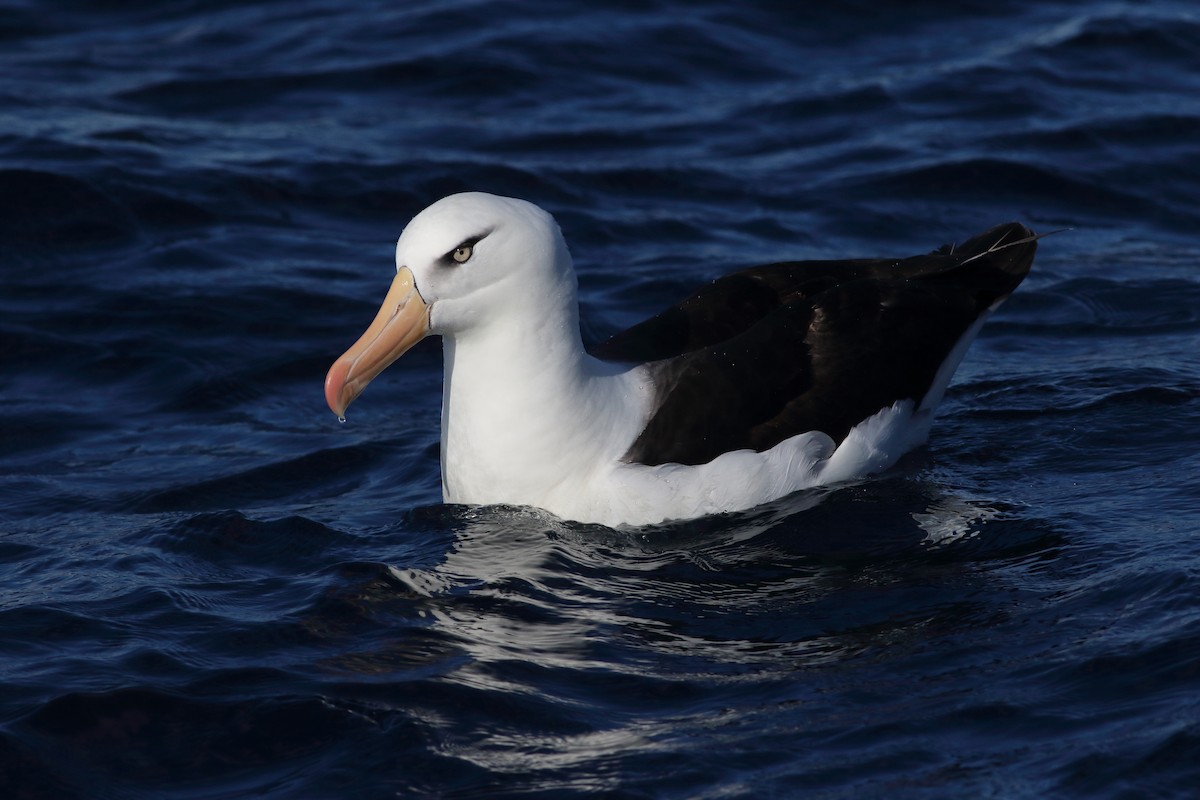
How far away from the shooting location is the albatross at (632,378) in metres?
7.00

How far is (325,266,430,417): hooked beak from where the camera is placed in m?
6.96

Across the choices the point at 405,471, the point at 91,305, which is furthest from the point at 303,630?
the point at 91,305

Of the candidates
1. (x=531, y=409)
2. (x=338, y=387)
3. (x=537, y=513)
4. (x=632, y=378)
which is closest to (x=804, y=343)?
(x=632, y=378)

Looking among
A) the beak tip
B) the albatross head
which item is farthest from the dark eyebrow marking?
the beak tip

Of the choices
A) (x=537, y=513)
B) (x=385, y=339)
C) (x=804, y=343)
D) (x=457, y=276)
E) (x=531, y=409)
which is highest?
(x=457, y=276)

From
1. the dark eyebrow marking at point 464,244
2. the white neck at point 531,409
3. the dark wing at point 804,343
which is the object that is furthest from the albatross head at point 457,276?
the dark wing at point 804,343

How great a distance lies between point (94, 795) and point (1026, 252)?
17.9 ft

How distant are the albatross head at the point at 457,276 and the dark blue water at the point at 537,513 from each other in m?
0.91

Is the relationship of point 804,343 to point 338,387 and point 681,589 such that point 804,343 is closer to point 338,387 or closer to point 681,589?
point 681,589

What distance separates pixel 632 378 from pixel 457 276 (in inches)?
43.5

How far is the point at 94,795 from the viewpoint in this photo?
554 centimetres

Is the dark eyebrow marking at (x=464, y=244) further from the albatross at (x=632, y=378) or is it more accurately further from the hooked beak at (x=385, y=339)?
the hooked beak at (x=385, y=339)

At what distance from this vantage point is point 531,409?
23.7ft

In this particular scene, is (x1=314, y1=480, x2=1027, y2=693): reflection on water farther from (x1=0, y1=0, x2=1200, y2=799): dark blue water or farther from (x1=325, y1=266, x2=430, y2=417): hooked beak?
(x1=325, y1=266, x2=430, y2=417): hooked beak
